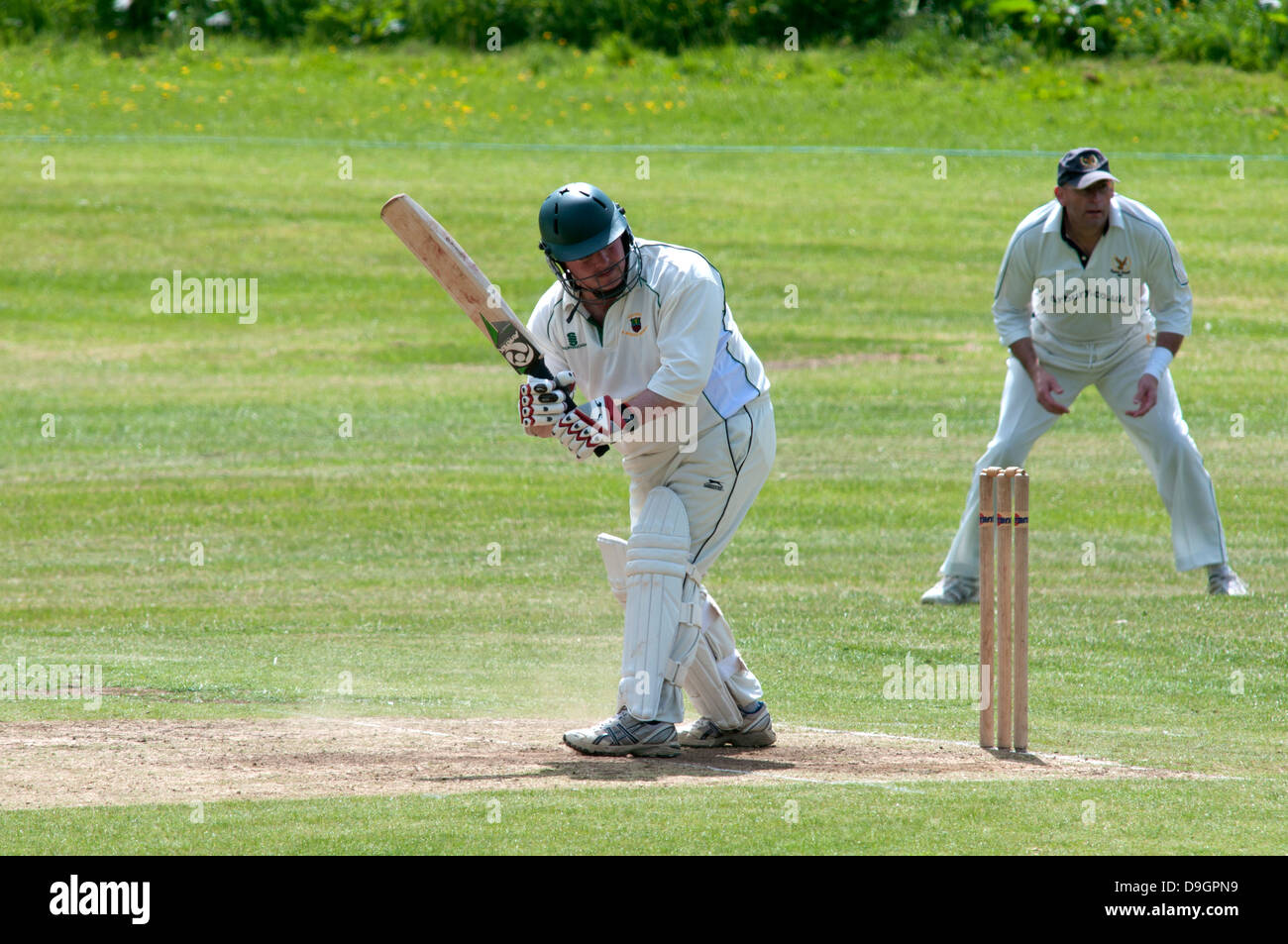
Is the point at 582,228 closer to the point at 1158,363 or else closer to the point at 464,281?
the point at 464,281

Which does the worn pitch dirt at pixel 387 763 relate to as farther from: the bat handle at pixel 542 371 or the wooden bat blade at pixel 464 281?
the wooden bat blade at pixel 464 281

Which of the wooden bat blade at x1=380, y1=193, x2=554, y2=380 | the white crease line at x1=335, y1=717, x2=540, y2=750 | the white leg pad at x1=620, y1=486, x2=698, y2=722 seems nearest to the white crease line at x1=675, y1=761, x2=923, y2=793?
the white leg pad at x1=620, y1=486, x2=698, y2=722

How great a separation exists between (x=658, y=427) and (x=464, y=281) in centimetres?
92

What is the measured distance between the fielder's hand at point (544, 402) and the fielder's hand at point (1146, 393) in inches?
184

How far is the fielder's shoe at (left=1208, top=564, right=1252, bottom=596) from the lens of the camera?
35.2 ft

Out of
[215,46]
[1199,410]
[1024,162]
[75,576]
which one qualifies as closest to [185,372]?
[75,576]

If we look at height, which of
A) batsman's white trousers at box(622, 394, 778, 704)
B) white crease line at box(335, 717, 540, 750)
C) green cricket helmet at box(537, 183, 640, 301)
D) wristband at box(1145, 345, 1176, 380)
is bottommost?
white crease line at box(335, 717, 540, 750)

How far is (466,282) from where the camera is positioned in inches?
273

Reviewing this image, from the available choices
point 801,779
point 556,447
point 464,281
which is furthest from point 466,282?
point 556,447

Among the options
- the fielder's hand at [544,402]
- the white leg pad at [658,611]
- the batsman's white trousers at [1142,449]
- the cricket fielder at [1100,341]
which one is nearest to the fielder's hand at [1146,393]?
the cricket fielder at [1100,341]

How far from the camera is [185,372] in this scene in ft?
66.8

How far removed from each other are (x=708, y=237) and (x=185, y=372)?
810 cm

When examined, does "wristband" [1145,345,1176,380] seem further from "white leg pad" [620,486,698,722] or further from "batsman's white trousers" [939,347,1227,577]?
"white leg pad" [620,486,698,722]

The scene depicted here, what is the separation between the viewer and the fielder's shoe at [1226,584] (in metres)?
10.7
